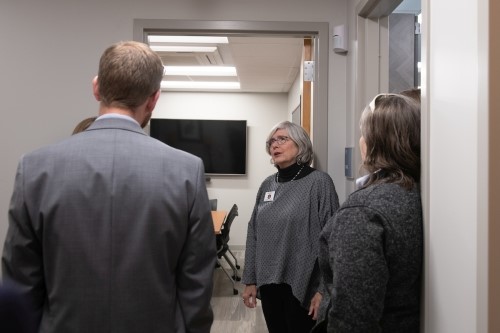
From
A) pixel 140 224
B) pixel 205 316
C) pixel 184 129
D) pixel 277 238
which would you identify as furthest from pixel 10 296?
pixel 184 129

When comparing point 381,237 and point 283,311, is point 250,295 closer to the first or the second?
point 283,311

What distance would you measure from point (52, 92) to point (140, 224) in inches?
66.5

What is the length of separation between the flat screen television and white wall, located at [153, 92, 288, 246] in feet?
0.57

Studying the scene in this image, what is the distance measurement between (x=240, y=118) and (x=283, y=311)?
202 inches

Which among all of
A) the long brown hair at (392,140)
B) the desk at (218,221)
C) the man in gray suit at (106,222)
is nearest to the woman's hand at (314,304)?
the long brown hair at (392,140)

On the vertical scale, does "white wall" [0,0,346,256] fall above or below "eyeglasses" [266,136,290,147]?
above

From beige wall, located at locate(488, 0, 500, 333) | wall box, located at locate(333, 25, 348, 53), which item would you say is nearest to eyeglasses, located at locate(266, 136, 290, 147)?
wall box, located at locate(333, 25, 348, 53)

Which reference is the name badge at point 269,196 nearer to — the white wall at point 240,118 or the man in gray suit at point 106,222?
the man in gray suit at point 106,222

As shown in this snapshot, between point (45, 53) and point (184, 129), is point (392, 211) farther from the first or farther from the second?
point (184, 129)

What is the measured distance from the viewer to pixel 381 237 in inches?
44.9

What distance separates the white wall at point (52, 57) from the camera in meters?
2.41

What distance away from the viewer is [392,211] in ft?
3.91

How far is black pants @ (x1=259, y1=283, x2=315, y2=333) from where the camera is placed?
205 cm

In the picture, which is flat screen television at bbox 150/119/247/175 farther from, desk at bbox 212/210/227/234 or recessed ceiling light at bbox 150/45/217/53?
recessed ceiling light at bbox 150/45/217/53
